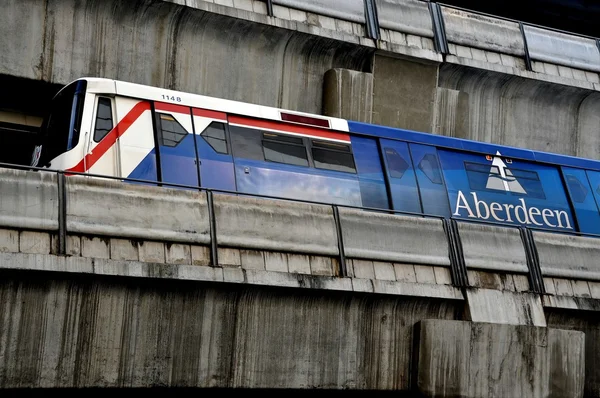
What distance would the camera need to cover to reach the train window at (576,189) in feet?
69.8

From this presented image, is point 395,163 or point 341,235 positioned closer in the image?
point 341,235

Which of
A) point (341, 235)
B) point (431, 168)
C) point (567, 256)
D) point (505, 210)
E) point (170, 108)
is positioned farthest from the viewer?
point (505, 210)

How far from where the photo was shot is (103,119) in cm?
1661

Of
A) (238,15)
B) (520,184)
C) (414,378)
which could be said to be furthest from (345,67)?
(414,378)

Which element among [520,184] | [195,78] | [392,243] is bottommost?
[392,243]

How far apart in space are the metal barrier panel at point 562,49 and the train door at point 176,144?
1093 cm

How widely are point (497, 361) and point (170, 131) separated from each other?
650 cm

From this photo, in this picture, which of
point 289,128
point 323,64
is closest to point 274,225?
point 289,128

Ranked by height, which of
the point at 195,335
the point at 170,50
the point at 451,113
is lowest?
the point at 195,335

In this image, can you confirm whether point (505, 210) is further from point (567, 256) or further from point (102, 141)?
point (102, 141)

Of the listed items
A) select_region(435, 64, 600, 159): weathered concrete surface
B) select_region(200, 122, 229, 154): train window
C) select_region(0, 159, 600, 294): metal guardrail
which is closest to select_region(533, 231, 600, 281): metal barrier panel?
select_region(0, 159, 600, 294): metal guardrail

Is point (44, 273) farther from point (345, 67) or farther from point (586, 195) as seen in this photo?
point (586, 195)

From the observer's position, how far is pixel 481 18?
965 inches

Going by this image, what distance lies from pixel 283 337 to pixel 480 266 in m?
3.62
